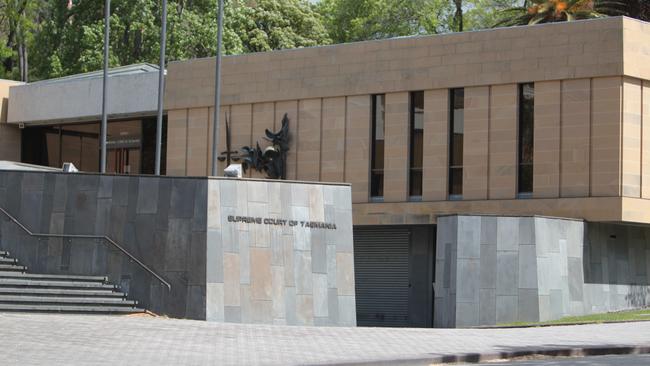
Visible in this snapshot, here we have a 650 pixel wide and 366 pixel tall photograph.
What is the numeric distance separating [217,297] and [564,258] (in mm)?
11842

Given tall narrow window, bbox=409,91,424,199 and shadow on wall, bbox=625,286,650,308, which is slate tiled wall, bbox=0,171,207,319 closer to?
tall narrow window, bbox=409,91,424,199

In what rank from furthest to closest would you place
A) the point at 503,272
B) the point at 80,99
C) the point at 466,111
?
the point at 80,99 → the point at 466,111 → the point at 503,272

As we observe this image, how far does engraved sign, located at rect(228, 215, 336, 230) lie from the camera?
27.8 meters

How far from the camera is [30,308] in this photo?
25156 millimetres

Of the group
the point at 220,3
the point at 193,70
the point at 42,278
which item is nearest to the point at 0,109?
the point at 193,70

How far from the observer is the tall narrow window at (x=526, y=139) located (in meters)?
37.8

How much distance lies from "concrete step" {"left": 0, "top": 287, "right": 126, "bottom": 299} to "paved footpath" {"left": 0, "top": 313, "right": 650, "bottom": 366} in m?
1.11

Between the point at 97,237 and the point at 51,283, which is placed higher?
the point at 97,237

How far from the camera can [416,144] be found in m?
40.2

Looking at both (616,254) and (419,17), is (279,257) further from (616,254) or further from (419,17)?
(419,17)

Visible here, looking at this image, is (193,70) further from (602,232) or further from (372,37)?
(372,37)

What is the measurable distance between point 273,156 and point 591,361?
2467 centimetres

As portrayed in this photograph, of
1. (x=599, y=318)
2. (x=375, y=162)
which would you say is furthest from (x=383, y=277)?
(x=599, y=318)

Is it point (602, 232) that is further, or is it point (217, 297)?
point (602, 232)
